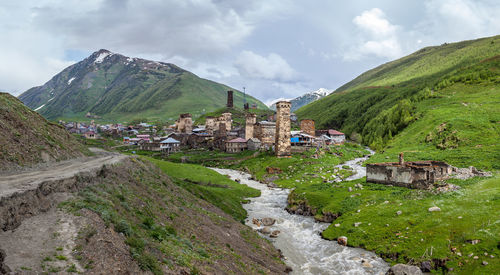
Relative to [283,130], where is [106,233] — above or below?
below

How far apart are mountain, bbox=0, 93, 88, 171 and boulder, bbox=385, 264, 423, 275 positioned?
1510 inches

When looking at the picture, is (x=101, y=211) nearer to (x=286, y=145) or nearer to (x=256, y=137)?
(x=286, y=145)

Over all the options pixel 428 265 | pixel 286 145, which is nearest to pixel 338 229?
pixel 428 265

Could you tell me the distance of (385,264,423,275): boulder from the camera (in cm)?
2635

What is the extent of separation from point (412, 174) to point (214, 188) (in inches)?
1667

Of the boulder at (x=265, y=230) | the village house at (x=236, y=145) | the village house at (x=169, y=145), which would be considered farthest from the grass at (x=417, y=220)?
the village house at (x=169, y=145)

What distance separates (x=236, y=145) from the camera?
12506 cm

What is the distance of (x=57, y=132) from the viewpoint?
41.5 meters

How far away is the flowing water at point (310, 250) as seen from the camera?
30422 millimetres

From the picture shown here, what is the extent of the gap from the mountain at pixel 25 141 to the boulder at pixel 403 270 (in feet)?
126

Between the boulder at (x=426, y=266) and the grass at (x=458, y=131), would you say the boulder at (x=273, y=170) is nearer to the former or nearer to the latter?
the grass at (x=458, y=131)

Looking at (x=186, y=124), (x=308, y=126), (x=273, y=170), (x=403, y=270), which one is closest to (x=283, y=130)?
(x=273, y=170)

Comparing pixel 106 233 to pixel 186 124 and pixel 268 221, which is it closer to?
pixel 268 221

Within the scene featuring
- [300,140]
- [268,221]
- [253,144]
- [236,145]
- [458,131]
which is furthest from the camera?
[236,145]
